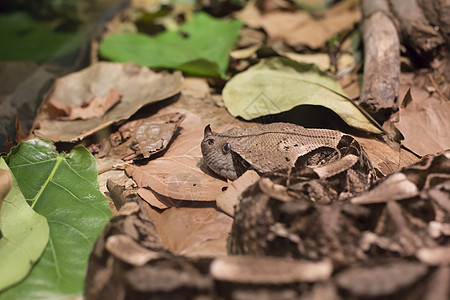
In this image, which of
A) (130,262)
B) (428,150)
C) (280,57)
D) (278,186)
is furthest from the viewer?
(280,57)

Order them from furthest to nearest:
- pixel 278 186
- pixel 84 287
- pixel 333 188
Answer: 1. pixel 333 188
2. pixel 278 186
3. pixel 84 287

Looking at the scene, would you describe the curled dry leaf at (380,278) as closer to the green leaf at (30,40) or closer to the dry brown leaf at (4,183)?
the dry brown leaf at (4,183)

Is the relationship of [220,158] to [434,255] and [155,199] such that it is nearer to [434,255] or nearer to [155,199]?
[155,199]

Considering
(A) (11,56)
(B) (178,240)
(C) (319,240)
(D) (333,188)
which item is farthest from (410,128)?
(A) (11,56)

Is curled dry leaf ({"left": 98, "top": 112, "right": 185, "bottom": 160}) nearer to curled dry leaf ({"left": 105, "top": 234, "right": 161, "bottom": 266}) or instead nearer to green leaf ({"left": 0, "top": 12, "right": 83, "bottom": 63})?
curled dry leaf ({"left": 105, "top": 234, "right": 161, "bottom": 266})

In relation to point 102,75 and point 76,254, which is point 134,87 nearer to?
point 102,75
